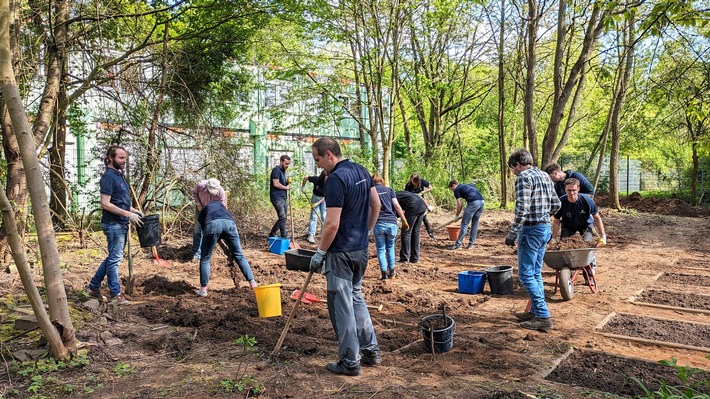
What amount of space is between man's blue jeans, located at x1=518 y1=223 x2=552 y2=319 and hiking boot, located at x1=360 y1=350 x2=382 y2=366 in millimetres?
1849

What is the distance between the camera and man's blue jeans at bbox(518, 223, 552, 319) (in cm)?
538

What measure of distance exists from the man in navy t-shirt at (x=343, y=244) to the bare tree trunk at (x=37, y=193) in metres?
1.99

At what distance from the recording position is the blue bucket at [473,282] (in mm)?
7078

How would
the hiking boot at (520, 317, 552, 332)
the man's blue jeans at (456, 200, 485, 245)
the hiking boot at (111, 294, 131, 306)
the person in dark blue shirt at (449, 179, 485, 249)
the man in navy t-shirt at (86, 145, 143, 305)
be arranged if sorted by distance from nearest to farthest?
the hiking boot at (520, 317, 552, 332) < the man in navy t-shirt at (86, 145, 143, 305) < the hiking boot at (111, 294, 131, 306) < the person in dark blue shirt at (449, 179, 485, 249) < the man's blue jeans at (456, 200, 485, 245)

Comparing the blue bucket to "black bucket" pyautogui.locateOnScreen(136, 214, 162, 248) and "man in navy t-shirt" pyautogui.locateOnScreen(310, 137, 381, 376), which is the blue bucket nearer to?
"man in navy t-shirt" pyautogui.locateOnScreen(310, 137, 381, 376)

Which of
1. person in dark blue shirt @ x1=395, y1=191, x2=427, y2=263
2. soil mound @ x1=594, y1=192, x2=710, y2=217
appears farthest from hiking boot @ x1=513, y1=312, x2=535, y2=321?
soil mound @ x1=594, y1=192, x2=710, y2=217

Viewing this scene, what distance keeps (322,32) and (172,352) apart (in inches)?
444

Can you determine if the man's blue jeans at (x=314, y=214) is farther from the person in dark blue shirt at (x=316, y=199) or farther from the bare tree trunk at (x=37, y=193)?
the bare tree trunk at (x=37, y=193)

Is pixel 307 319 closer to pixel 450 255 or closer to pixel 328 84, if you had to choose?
pixel 450 255

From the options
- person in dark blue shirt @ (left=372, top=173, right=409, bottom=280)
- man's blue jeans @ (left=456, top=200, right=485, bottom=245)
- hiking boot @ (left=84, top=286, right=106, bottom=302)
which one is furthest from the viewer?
man's blue jeans @ (left=456, top=200, right=485, bottom=245)

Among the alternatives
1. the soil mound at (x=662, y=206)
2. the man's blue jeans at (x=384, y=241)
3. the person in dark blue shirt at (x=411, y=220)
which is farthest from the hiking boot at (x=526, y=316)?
the soil mound at (x=662, y=206)

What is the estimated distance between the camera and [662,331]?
522 centimetres

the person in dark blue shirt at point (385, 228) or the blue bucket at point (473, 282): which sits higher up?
the person in dark blue shirt at point (385, 228)

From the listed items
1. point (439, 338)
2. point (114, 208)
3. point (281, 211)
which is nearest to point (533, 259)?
point (439, 338)
